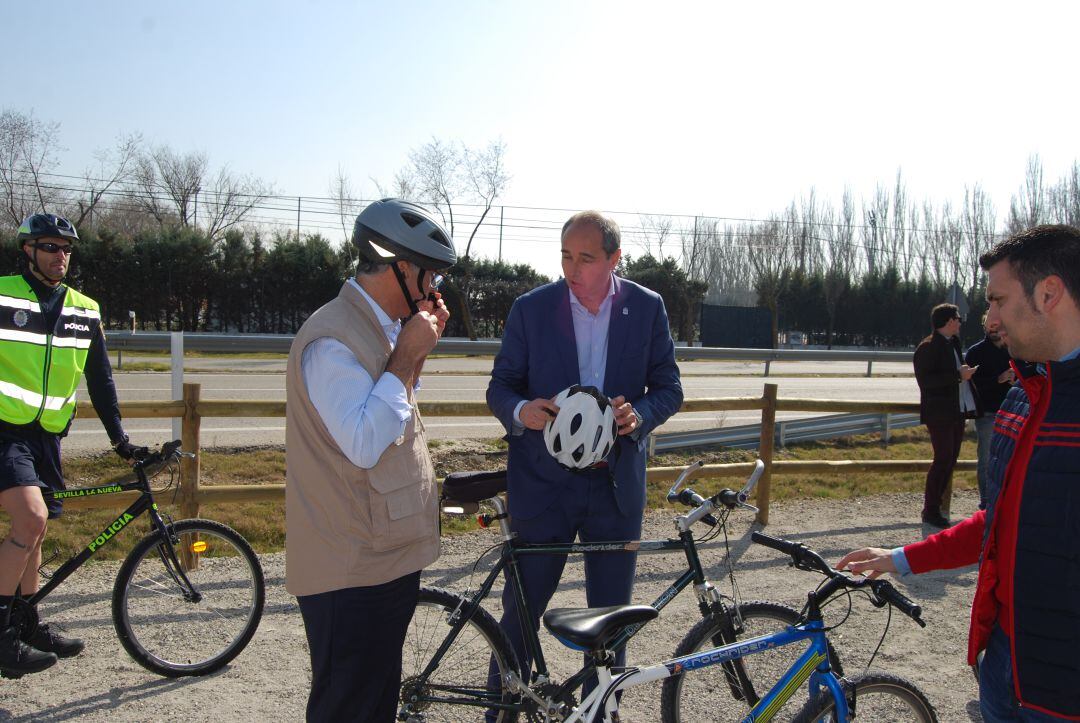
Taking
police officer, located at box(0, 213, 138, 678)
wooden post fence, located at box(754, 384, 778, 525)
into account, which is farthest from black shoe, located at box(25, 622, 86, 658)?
wooden post fence, located at box(754, 384, 778, 525)

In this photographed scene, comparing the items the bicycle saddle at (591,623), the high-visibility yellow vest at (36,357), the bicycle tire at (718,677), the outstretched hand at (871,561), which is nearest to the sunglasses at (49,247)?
the high-visibility yellow vest at (36,357)

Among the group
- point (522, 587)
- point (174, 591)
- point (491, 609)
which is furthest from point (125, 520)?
point (522, 587)

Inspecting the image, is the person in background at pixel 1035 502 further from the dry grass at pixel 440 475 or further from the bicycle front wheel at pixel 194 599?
the dry grass at pixel 440 475

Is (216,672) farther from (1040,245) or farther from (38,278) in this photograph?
(1040,245)

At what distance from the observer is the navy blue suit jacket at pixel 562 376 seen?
11.5ft

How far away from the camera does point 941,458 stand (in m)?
7.54

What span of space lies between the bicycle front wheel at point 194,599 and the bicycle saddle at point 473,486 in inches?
69.6

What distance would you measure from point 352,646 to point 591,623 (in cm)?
74

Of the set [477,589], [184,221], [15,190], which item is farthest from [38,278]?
[184,221]

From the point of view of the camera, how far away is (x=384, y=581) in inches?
95.8

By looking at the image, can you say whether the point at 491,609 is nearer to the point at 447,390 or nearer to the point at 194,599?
the point at 194,599

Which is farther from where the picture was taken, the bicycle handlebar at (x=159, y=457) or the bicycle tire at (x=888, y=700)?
the bicycle handlebar at (x=159, y=457)

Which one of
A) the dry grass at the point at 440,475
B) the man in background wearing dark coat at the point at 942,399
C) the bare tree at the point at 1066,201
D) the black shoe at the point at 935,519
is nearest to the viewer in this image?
the dry grass at the point at 440,475

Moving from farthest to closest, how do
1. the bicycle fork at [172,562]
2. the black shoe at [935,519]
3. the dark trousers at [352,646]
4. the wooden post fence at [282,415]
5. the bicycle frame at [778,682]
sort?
the black shoe at [935,519], the wooden post fence at [282,415], the bicycle fork at [172,562], the bicycle frame at [778,682], the dark trousers at [352,646]
